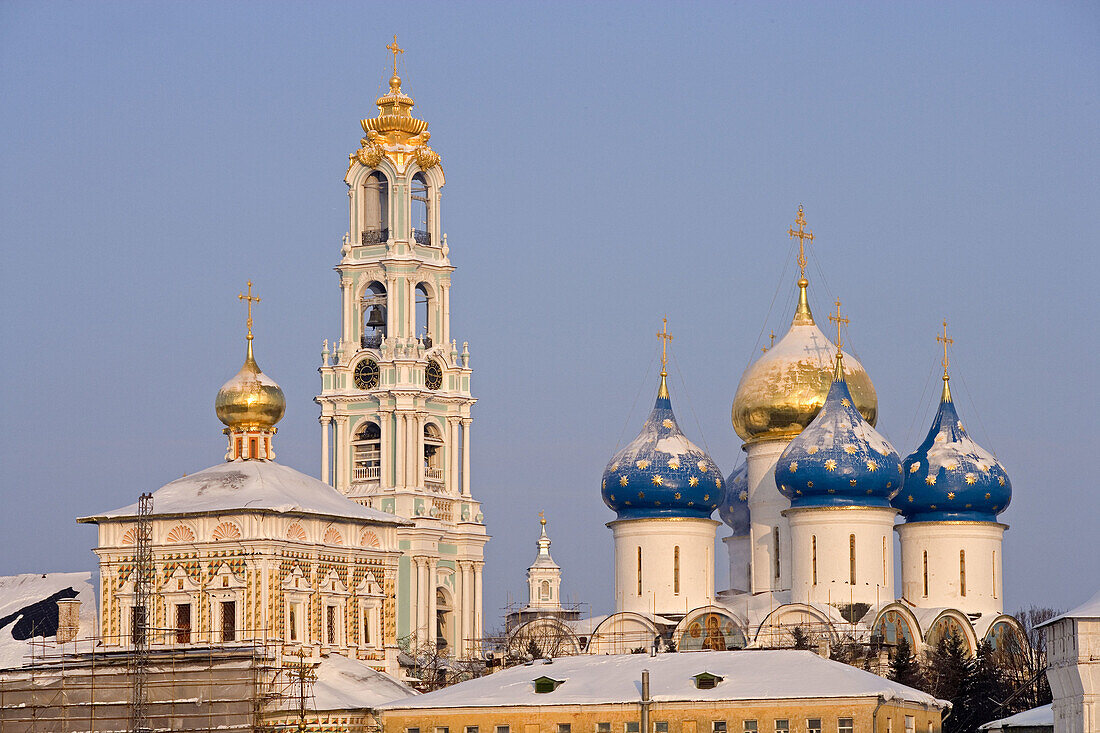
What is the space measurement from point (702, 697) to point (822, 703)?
1931 millimetres

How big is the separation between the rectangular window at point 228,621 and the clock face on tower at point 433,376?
15.9 m

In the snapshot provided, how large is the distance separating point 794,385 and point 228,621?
12984mm

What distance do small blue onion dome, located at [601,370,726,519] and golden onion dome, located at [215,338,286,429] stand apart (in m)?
7.21

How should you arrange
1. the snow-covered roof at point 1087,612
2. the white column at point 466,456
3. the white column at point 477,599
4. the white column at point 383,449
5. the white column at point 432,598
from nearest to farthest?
the snow-covered roof at point 1087,612 → the white column at point 432,598 → the white column at point 383,449 → the white column at point 477,599 → the white column at point 466,456

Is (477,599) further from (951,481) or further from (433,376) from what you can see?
(951,481)

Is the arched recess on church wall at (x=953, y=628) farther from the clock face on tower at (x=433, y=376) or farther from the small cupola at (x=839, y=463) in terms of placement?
the clock face on tower at (x=433, y=376)

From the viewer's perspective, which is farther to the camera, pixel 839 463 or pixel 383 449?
pixel 383 449

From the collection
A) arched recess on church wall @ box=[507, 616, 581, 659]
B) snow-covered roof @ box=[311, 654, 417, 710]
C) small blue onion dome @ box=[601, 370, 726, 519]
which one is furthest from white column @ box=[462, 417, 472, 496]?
snow-covered roof @ box=[311, 654, 417, 710]

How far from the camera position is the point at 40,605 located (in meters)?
57.7

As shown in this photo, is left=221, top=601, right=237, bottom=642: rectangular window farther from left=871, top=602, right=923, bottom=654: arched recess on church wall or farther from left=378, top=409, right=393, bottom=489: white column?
left=378, top=409, right=393, bottom=489: white column

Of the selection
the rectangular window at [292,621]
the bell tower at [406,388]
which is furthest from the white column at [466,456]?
the rectangular window at [292,621]

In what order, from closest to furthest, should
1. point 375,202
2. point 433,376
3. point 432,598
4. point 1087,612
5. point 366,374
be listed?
point 1087,612 → point 432,598 → point 366,374 → point 433,376 → point 375,202

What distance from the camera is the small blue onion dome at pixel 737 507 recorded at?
190 feet

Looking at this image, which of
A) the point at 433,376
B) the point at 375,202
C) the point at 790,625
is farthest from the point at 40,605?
the point at 790,625
